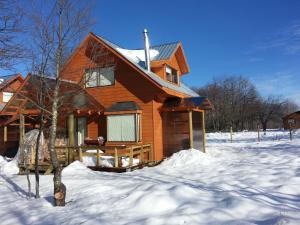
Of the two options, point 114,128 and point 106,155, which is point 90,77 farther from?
point 114,128

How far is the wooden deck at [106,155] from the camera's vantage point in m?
12.8

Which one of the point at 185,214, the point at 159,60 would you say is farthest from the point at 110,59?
the point at 185,214

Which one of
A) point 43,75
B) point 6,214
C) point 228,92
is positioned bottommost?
point 6,214

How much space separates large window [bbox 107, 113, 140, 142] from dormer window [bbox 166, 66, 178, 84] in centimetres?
427

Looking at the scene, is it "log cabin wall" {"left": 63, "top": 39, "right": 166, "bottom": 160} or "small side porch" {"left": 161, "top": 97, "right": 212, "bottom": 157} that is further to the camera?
"small side porch" {"left": 161, "top": 97, "right": 212, "bottom": 157}

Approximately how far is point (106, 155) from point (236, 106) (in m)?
62.0

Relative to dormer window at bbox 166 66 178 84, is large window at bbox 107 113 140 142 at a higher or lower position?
lower

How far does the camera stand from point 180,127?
15.8 m

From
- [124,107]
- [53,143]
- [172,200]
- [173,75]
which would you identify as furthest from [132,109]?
[172,200]

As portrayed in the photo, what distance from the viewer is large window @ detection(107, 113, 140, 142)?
48.4 feet

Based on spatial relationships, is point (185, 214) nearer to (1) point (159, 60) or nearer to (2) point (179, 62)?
(1) point (159, 60)

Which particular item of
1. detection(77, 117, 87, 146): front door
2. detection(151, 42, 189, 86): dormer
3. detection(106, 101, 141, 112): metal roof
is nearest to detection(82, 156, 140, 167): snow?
Result: detection(106, 101, 141, 112): metal roof

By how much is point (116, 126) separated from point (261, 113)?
64.4m

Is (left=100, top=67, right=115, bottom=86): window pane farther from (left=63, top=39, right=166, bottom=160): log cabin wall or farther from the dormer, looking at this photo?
the dormer
